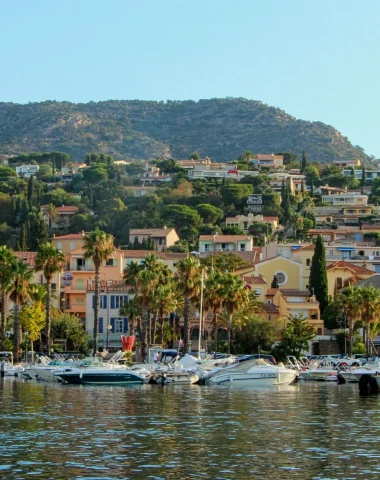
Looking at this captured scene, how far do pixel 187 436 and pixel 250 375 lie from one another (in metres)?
31.5

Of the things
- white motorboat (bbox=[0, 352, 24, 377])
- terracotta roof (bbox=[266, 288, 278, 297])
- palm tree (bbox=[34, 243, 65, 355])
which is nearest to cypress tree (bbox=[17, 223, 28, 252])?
terracotta roof (bbox=[266, 288, 278, 297])

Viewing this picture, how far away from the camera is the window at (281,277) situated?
12309 cm

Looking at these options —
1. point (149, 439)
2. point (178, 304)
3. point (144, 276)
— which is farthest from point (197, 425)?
point (178, 304)

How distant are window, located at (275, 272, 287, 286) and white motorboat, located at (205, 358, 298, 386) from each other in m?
48.9

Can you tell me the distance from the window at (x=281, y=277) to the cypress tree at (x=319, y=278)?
8.36 m

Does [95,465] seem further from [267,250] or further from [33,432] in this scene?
[267,250]

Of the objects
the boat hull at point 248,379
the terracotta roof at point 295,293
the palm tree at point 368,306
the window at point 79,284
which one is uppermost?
the window at point 79,284

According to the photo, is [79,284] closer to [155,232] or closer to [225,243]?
[225,243]

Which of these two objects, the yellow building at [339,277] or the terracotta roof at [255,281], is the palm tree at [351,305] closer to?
the terracotta roof at [255,281]

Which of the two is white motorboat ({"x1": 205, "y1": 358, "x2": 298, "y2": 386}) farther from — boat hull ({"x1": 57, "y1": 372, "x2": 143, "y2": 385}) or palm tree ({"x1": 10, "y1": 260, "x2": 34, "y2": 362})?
palm tree ({"x1": 10, "y1": 260, "x2": 34, "y2": 362})

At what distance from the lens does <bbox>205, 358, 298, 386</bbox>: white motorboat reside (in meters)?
72.9

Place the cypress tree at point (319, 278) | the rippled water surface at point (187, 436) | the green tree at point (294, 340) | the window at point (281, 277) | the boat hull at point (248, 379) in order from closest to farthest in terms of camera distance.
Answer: the rippled water surface at point (187, 436) < the boat hull at point (248, 379) < the green tree at point (294, 340) < the cypress tree at point (319, 278) < the window at point (281, 277)

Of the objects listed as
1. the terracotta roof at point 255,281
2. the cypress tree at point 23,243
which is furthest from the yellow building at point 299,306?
the cypress tree at point 23,243

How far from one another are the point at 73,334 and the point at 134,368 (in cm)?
2802
